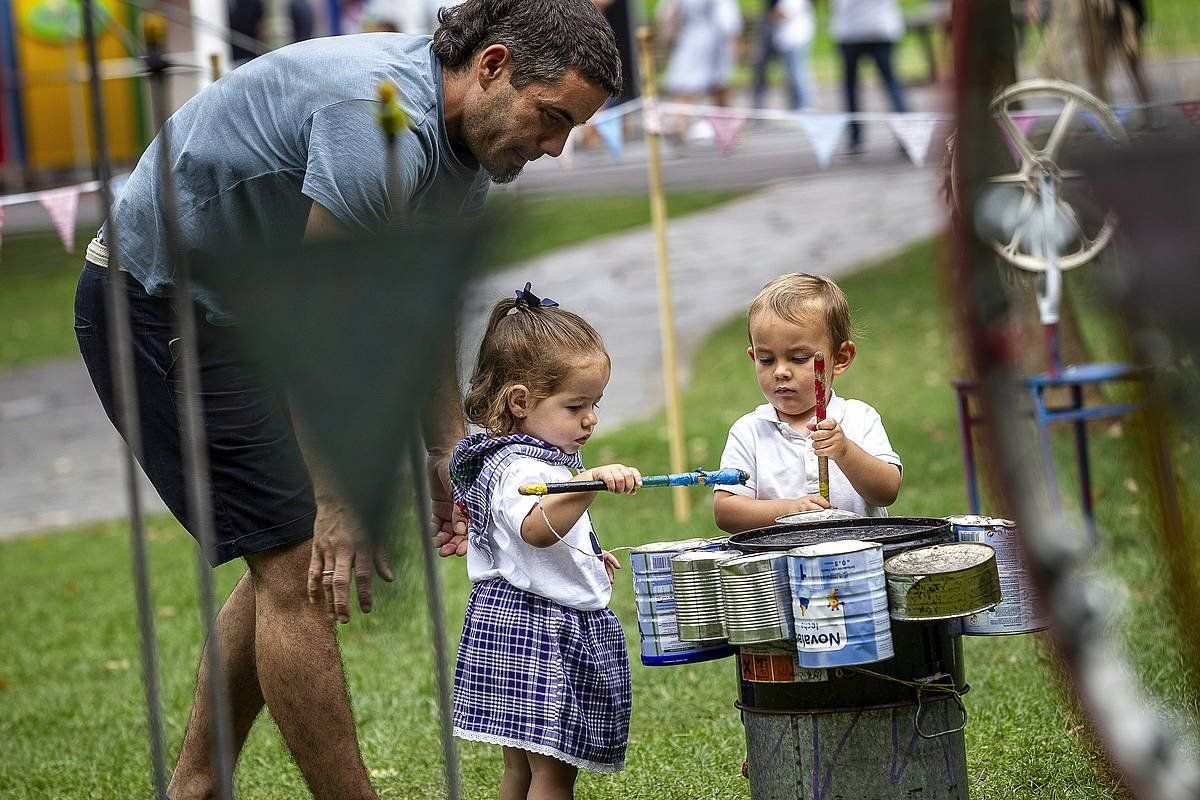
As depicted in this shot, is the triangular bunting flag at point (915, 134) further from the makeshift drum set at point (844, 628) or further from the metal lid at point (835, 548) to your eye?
the metal lid at point (835, 548)

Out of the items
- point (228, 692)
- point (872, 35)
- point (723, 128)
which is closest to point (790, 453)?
point (228, 692)

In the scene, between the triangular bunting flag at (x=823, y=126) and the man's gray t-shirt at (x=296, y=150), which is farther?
the triangular bunting flag at (x=823, y=126)

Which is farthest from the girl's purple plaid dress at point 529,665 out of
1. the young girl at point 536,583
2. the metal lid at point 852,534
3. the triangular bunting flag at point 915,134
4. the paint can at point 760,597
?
the triangular bunting flag at point 915,134

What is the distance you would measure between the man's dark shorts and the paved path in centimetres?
577

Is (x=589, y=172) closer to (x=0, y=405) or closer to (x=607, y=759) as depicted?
(x=0, y=405)

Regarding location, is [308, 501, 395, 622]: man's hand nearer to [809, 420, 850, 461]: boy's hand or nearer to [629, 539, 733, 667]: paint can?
[629, 539, 733, 667]: paint can

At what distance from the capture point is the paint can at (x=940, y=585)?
7.79ft

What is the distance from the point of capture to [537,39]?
280 cm

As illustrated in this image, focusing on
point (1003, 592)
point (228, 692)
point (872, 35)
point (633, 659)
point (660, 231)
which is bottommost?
point (633, 659)

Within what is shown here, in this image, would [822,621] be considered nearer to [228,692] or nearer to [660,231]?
[228,692]

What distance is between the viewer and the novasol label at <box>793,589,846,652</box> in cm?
235

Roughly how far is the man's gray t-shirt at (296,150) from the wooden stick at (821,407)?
0.74 metres

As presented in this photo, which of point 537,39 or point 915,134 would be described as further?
point 915,134

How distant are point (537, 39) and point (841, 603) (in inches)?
47.5
